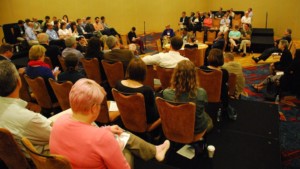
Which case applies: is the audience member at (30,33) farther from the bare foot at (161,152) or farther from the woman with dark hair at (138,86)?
the bare foot at (161,152)

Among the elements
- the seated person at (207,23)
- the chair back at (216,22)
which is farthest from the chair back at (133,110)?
the chair back at (216,22)

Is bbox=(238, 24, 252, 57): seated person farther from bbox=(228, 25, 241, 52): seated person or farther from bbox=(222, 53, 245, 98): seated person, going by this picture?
bbox=(222, 53, 245, 98): seated person

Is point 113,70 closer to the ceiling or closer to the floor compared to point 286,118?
closer to the ceiling

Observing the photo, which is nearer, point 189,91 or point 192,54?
point 189,91

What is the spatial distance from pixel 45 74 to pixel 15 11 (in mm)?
8579

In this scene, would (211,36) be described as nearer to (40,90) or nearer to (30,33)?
(30,33)

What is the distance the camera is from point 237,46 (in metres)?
9.81

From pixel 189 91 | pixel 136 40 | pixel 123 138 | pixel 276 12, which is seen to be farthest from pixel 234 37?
pixel 123 138

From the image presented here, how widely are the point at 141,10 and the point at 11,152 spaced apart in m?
14.0

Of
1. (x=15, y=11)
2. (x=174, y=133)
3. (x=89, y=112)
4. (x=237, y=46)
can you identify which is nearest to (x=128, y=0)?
(x=15, y=11)

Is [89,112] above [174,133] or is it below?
above

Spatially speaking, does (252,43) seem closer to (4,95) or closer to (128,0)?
(128,0)

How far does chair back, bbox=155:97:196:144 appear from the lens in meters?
2.49

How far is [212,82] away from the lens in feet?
11.6
